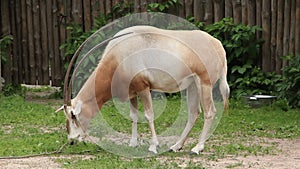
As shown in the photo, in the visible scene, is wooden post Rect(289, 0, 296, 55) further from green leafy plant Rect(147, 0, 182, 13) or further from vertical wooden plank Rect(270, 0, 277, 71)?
green leafy plant Rect(147, 0, 182, 13)

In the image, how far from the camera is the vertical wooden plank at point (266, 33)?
1234 cm

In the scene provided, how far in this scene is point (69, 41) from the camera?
13.8m

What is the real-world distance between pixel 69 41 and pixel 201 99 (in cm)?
619

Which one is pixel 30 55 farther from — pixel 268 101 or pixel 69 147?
pixel 69 147

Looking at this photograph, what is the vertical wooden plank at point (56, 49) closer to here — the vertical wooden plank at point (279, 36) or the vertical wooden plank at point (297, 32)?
the vertical wooden plank at point (279, 36)

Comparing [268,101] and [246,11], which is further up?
[246,11]

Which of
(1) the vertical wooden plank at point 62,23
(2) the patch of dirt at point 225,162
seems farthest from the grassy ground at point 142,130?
(1) the vertical wooden plank at point 62,23

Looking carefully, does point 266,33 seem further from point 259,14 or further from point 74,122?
point 74,122

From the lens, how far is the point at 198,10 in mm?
13086

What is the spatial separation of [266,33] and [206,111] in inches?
185

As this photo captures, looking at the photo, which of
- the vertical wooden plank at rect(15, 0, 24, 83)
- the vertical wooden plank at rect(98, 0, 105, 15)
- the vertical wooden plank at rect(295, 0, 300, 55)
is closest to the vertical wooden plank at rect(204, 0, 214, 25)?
the vertical wooden plank at rect(295, 0, 300, 55)

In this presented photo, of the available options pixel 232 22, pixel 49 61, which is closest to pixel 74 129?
pixel 232 22

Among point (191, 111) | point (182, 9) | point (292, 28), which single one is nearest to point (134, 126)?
point (191, 111)

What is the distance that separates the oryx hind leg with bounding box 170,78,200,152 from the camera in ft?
26.8
